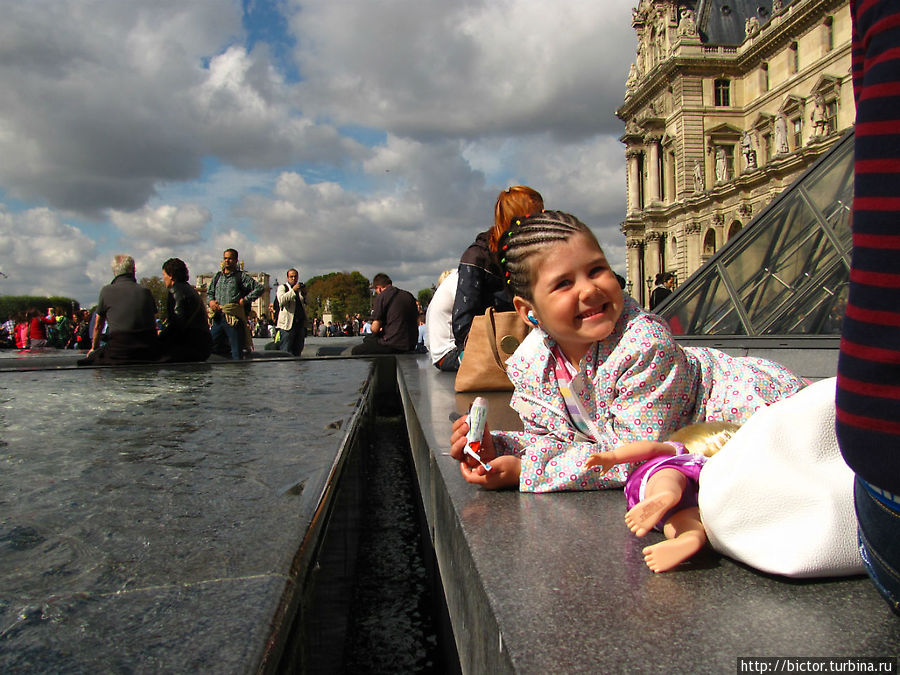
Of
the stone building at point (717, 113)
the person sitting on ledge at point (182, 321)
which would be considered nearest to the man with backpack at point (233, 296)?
the person sitting on ledge at point (182, 321)

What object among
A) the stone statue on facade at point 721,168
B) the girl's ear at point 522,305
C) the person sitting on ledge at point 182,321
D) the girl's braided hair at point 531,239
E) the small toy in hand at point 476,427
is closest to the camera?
the small toy in hand at point 476,427

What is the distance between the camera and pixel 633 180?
56656 millimetres

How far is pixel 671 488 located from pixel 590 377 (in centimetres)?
59

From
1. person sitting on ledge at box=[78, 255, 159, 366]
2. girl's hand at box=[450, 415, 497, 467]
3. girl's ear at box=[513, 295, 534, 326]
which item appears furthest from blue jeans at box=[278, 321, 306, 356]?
girl's hand at box=[450, 415, 497, 467]

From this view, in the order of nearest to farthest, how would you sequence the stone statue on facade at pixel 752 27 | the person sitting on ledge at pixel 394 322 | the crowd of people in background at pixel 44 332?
1. the person sitting on ledge at pixel 394 322
2. the crowd of people in background at pixel 44 332
3. the stone statue on facade at pixel 752 27

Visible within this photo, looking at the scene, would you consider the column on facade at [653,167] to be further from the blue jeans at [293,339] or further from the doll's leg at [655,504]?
the doll's leg at [655,504]

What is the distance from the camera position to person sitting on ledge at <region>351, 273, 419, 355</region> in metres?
8.80

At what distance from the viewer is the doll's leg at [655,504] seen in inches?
49.9

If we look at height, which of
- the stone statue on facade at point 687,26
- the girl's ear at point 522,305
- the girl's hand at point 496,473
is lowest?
the girl's hand at point 496,473

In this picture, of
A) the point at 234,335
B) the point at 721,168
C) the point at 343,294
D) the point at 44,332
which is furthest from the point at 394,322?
the point at 343,294

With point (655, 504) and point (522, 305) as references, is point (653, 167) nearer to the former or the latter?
point (522, 305)

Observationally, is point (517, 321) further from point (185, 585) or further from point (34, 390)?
point (34, 390)

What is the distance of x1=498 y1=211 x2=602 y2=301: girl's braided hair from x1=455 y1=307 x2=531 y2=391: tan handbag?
181cm

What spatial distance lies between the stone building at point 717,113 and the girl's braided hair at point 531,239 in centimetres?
3640
